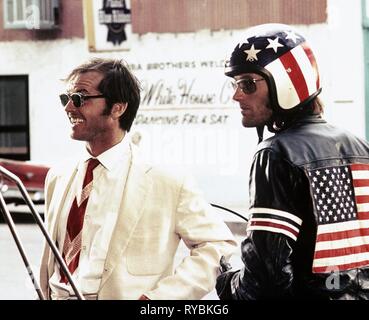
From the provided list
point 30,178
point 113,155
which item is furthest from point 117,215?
point 30,178

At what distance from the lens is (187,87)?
11.1m

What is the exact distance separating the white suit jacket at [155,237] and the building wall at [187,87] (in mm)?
6097

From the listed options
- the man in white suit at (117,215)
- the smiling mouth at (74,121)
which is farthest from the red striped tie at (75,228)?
the smiling mouth at (74,121)

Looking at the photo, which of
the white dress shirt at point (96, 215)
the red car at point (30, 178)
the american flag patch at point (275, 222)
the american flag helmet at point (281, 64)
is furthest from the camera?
the red car at point (30, 178)

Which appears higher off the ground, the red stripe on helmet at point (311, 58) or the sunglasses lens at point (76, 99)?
the red stripe on helmet at point (311, 58)

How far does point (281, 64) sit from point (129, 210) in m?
0.55

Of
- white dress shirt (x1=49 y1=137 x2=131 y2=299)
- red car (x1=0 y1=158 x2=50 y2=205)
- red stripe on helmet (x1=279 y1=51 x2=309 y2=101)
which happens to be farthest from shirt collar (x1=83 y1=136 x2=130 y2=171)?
red car (x1=0 y1=158 x2=50 y2=205)

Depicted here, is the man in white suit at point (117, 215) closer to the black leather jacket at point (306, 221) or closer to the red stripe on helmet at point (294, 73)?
the black leather jacket at point (306, 221)

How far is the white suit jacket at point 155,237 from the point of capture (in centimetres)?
241

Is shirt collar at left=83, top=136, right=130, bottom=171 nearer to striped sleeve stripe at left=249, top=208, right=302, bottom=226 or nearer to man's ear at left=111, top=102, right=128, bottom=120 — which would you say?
man's ear at left=111, top=102, right=128, bottom=120

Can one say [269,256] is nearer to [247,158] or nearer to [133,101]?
[133,101]

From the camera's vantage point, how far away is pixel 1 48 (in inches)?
484

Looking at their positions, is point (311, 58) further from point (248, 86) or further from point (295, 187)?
point (295, 187)

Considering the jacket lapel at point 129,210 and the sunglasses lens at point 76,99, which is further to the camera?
the sunglasses lens at point 76,99
